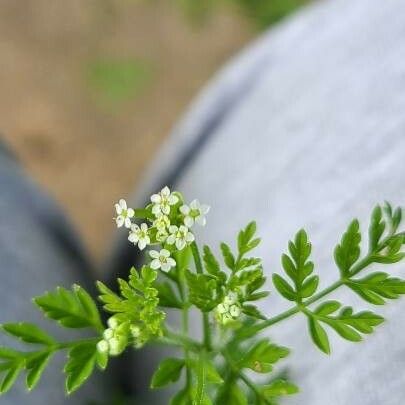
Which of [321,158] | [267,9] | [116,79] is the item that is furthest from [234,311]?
[267,9]

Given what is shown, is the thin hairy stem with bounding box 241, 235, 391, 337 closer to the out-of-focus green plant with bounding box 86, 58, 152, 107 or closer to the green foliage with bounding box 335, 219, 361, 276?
the green foliage with bounding box 335, 219, 361, 276

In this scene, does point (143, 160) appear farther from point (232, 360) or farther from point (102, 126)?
point (232, 360)

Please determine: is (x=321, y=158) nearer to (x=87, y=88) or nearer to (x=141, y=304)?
(x=141, y=304)

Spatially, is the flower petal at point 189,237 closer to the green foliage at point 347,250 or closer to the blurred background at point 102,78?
the green foliage at point 347,250

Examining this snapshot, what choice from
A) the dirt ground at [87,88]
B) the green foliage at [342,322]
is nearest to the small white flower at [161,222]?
the green foliage at [342,322]

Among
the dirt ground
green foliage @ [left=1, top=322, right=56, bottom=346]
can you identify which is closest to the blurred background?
the dirt ground

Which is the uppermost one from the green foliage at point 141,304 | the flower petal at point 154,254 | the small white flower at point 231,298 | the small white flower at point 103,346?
the flower petal at point 154,254
